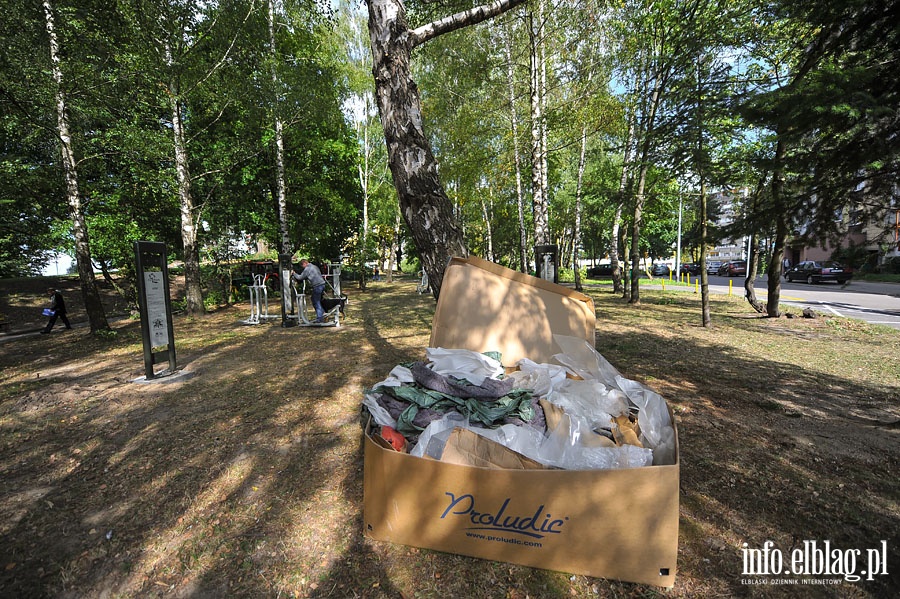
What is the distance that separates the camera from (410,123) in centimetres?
333

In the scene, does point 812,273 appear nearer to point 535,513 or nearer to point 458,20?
point 458,20

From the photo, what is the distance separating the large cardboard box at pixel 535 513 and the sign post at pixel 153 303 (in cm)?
480

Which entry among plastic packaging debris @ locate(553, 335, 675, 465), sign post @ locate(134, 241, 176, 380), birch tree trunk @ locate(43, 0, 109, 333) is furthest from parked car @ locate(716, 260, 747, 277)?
birch tree trunk @ locate(43, 0, 109, 333)

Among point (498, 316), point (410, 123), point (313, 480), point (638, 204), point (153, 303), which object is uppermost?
point (638, 204)

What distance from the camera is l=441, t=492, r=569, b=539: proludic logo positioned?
1722 millimetres

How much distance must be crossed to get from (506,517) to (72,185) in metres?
10.3

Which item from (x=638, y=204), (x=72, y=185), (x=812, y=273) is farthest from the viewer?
(x=812, y=273)

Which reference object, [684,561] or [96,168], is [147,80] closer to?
[96,168]

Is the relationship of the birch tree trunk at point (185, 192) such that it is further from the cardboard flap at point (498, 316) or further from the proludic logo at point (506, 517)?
the proludic logo at point (506, 517)

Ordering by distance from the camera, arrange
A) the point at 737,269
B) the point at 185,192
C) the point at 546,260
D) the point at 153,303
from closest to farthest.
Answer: the point at 153,303, the point at 546,260, the point at 185,192, the point at 737,269

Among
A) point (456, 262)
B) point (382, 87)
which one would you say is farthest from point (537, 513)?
point (382, 87)

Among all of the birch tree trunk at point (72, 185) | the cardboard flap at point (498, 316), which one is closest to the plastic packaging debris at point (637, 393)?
the cardboard flap at point (498, 316)

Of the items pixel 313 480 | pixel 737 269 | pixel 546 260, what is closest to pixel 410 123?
pixel 313 480

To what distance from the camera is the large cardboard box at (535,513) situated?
166 cm
